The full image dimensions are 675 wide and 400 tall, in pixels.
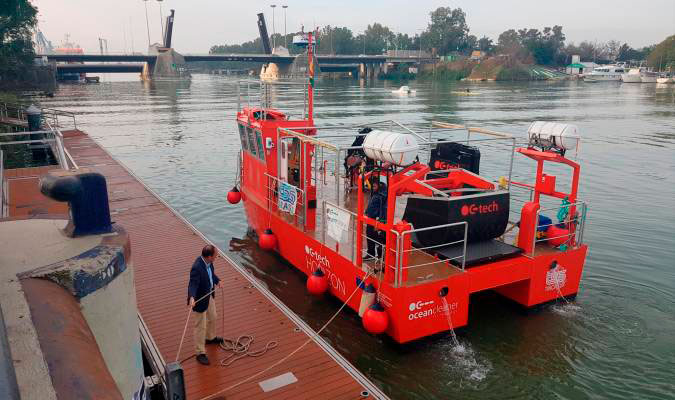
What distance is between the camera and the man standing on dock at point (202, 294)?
7207mm

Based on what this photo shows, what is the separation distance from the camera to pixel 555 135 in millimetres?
10328

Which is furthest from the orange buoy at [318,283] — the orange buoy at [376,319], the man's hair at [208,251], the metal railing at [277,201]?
the man's hair at [208,251]

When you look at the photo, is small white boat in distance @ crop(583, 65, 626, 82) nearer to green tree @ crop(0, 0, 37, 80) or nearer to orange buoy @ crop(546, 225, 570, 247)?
green tree @ crop(0, 0, 37, 80)

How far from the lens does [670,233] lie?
52.6 feet

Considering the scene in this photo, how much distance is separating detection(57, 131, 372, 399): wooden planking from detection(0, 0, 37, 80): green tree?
55.3 m

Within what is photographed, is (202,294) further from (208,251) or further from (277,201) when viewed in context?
(277,201)

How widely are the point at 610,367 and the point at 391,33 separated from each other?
198172 mm

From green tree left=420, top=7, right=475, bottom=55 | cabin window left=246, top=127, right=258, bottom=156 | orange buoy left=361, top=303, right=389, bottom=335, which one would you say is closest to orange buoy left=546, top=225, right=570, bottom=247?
orange buoy left=361, top=303, right=389, bottom=335

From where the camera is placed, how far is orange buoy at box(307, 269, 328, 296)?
10.4 meters

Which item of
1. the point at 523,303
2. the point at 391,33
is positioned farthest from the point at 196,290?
the point at 391,33

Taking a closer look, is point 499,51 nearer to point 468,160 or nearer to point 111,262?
point 468,160

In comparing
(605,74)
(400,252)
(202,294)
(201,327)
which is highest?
(605,74)

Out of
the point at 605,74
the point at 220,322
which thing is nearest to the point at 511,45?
the point at 605,74

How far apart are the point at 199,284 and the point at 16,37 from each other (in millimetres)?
74151
